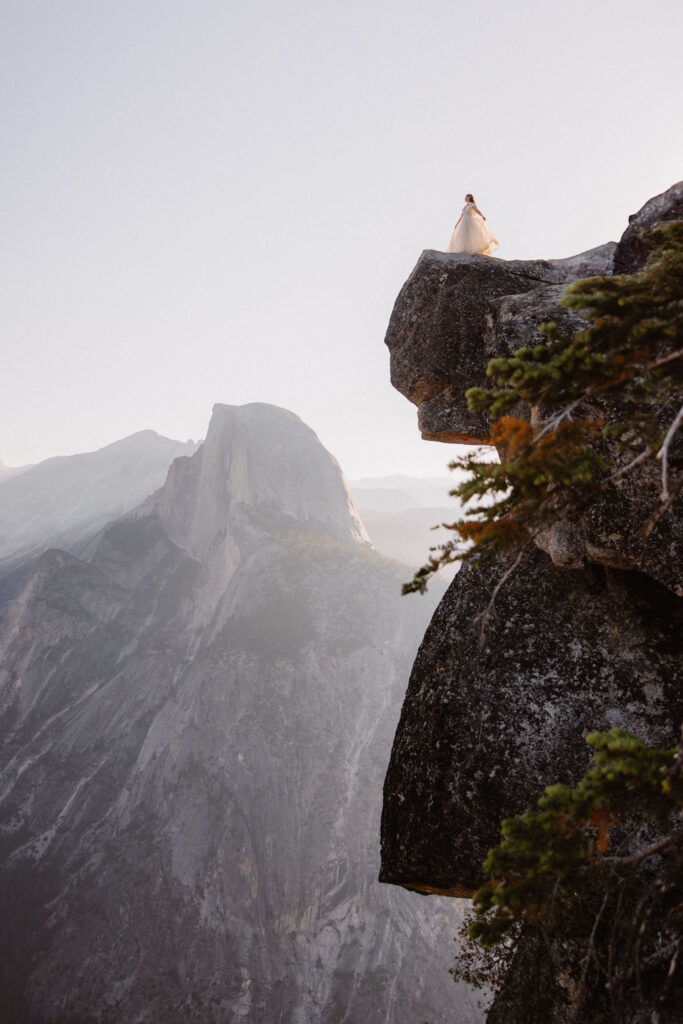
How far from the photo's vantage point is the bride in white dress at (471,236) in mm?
11555

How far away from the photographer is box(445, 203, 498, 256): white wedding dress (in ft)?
37.9

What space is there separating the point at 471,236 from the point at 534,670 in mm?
9848

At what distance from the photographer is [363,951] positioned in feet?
94.1

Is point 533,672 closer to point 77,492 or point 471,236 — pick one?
point 471,236

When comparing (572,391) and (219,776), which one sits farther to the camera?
(219,776)

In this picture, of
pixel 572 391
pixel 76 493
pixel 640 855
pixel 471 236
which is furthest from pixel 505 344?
pixel 76 493

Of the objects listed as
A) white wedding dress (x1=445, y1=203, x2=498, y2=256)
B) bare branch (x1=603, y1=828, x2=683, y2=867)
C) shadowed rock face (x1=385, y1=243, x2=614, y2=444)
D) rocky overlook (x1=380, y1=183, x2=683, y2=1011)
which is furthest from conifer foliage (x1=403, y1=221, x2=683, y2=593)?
white wedding dress (x1=445, y1=203, x2=498, y2=256)

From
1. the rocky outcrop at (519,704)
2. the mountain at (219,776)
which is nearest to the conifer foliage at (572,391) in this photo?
the rocky outcrop at (519,704)

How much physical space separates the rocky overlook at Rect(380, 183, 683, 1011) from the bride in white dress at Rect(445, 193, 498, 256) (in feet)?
10.5

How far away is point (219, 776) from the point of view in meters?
36.6

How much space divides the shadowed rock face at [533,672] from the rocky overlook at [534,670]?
17mm

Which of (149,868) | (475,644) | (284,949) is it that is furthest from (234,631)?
(475,644)

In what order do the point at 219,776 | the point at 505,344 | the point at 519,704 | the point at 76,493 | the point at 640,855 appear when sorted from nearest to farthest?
the point at 640,855 → the point at 519,704 → the point at 505,344 → the point at 219,776 → the point at 76,493

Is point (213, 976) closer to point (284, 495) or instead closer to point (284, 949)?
point (284, 949)
